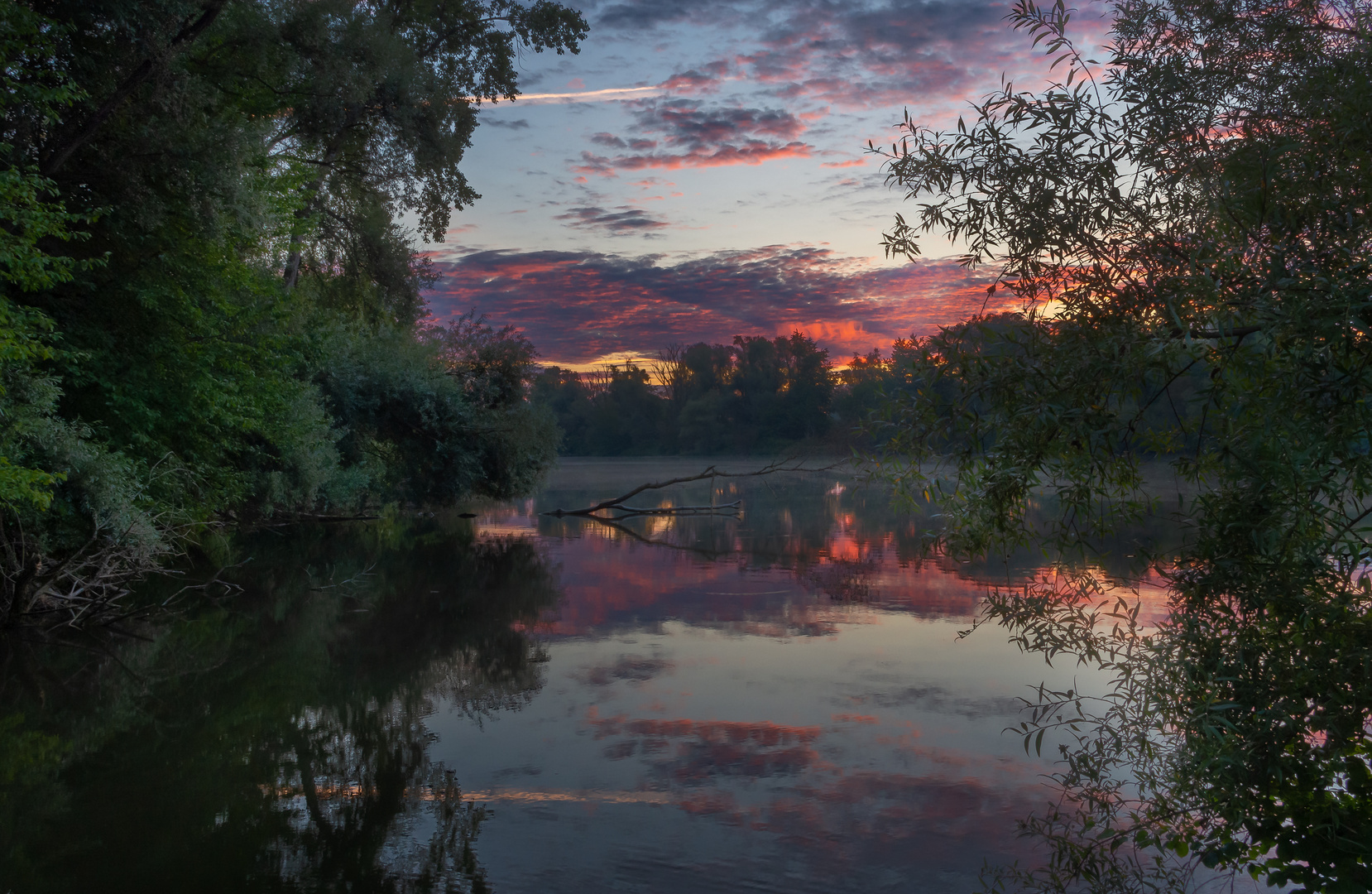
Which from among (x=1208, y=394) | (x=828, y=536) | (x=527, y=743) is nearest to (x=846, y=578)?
(x=828, y=536)

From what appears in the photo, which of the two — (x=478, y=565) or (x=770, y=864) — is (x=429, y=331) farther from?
(x=770, y=864)

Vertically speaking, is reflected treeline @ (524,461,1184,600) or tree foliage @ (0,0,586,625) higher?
tree foliage @ (0,0,586,625)

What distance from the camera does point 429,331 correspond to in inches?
1257

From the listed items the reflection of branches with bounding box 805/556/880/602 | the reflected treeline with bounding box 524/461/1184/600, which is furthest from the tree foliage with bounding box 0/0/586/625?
the reflection of branches with bounding box 805/556/880/602

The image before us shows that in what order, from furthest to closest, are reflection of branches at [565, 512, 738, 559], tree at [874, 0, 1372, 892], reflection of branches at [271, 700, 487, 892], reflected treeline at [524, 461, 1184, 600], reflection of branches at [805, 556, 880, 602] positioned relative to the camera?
reflection of branches at [565, 512, 738, 559] < reflected treeline at [524, 461, 1184, 600] < reflection of branches at [805, 556, 880, 602] < reflection of branches at [271, 700, 487, 892] < tree at [874, 0, 1372, 892]

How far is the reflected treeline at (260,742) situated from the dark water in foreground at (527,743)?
32 mm

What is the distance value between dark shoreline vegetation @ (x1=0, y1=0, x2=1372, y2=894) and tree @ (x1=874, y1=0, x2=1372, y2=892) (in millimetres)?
24

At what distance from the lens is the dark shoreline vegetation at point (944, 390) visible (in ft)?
14.5

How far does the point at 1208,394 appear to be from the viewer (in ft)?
15.2

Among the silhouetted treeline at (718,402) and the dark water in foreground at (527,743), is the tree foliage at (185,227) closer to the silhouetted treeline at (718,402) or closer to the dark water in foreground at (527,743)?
the dark water in foreground at (527,743)

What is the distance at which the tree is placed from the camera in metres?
4.16

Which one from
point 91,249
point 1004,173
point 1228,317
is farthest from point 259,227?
point 1228,317

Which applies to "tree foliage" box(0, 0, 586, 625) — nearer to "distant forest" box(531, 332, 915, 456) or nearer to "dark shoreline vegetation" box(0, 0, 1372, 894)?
"dark shoreline vegetation" box(0, 0, 1372, 894)

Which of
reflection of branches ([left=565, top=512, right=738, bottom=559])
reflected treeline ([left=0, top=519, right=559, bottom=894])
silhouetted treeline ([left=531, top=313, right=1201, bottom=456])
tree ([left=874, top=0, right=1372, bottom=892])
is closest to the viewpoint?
tree ([left=874, top=0, right=1372, bottom=892])
